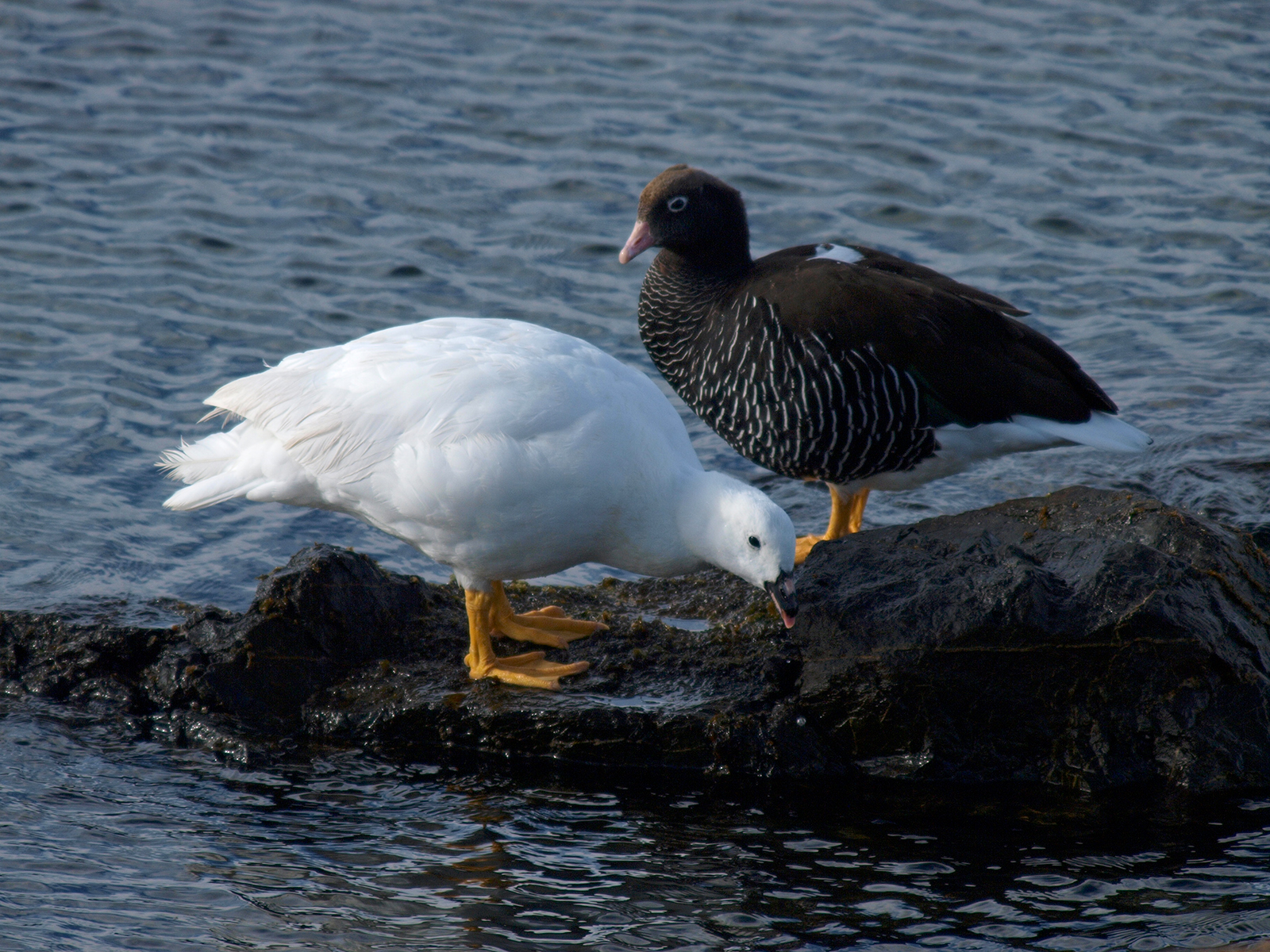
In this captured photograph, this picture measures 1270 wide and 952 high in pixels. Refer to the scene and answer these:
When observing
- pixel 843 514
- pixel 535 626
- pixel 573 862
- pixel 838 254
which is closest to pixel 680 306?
pixel 838 254

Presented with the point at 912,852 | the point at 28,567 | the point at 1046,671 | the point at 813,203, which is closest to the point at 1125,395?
the point at 813,203

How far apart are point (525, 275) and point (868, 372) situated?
4.81 m

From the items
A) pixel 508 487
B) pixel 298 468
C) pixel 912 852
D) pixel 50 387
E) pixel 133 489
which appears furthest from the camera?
pixel 50 387

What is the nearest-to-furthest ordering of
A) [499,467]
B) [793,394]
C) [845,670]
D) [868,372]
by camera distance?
[845,670] < [499,467] < [868,372] < [793,394]

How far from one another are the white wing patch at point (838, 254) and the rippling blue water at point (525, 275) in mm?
1705

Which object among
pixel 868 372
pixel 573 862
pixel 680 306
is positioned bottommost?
pixel 573 862

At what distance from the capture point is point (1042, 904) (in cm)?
489

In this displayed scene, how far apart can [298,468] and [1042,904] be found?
3.58 m

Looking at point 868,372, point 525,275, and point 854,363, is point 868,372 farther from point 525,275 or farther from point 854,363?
point 525,275

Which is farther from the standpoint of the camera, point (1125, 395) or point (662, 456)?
point (1125, 395)

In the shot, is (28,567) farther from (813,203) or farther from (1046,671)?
(813,203)

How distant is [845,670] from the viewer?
5.68 m

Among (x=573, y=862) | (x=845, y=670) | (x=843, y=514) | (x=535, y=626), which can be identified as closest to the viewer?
(x=573, y=862)

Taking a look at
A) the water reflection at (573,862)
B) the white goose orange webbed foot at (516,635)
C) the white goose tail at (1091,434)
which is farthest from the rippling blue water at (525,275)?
the white goose tail at (1091,434)
